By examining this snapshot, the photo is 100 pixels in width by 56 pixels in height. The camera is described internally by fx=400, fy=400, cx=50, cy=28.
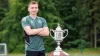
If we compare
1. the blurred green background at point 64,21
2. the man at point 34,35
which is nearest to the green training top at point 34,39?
the man at point 34,35

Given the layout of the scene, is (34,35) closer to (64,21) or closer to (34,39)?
(34,39)

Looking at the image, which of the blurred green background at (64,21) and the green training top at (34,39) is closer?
the green training top at (34,39)

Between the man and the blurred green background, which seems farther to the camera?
the blurred green background

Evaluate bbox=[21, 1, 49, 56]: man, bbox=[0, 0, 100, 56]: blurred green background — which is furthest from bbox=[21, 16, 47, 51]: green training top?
bbox=[0, 0, 100, 56]: blurred green background

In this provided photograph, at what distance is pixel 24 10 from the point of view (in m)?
37.6

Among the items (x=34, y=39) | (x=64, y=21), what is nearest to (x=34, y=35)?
(x=34, y=39)

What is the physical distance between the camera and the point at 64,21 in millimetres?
41031

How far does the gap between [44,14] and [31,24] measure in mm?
32712

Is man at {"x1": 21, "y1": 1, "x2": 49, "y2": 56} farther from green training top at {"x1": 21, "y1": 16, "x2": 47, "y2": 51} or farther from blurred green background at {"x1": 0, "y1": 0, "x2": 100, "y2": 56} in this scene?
blurred green background at {"x1": 0, "y1": 0, "x2": 100, "y2": 56}

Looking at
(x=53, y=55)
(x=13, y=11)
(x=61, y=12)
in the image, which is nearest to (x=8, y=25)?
(x=13, y=11)

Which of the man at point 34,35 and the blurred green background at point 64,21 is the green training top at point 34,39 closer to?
the man at point 34,35

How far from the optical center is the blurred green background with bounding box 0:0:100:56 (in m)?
37.4

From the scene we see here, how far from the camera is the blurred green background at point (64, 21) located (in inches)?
1471

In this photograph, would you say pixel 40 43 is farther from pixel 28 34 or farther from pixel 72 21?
pixel 72 21
